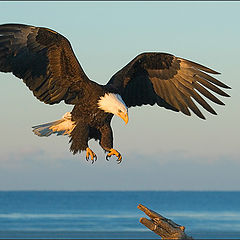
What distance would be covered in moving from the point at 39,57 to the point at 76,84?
21.7 inches

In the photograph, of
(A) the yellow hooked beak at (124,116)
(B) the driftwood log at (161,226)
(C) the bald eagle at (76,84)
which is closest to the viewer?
(B) the driftwood log at (161,226)

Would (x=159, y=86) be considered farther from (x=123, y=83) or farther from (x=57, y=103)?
(x=57, y=103)

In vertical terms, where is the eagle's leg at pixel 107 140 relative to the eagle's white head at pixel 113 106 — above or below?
below

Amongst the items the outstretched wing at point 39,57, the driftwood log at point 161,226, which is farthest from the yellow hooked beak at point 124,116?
the driftwood log at point 161,226

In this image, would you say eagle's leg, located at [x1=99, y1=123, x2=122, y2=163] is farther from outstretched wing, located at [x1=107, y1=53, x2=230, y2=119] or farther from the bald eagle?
outstretched wing, located at [x1=107, y1=53, x2=230, y2=119]

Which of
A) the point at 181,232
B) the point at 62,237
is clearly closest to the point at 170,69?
the point at 181,232

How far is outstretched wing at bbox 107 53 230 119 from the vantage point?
32.7 ft

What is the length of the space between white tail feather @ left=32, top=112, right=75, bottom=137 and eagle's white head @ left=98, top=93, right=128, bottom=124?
57 centimetres

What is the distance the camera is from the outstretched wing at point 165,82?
32.7ft

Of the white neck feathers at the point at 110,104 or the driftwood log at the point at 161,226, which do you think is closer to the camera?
the driftwood log at the point at 161,226

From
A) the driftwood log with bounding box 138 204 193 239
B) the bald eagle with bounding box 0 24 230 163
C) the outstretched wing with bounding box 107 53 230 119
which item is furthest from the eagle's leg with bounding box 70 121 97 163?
the driftwood log with bounding box 138 204 193 239

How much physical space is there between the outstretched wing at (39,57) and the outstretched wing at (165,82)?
0.50 m

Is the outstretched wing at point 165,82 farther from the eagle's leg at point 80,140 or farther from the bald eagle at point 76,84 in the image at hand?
the eagle's leg at point 80,140

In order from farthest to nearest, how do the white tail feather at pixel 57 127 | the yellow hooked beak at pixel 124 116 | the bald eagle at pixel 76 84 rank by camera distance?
the white tail feather at pixel 57 127 → the bald eagle at pixel 76 84 → the yellow hooked beak at pixel 124 116
